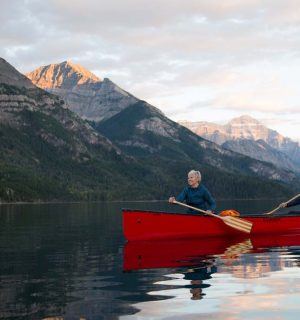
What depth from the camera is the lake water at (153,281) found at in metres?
12.5

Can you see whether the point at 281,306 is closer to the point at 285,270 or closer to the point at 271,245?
the point at 285,270

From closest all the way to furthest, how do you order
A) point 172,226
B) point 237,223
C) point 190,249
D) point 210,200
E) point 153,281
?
point 153,281, point 190,249, point 172,226, point 210,200, point 237,223

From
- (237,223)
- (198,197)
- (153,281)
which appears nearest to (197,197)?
(198,197)

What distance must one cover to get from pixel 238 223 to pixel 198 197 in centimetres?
299

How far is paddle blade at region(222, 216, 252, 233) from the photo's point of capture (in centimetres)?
3089

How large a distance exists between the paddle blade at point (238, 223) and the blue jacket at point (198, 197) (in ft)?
3.75

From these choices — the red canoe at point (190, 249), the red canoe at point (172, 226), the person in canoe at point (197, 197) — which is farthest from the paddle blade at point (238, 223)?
the person in canoe at point (197, 197)

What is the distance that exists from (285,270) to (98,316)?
8.53m

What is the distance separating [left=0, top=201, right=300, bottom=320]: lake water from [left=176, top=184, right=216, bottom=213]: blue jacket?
267 cm

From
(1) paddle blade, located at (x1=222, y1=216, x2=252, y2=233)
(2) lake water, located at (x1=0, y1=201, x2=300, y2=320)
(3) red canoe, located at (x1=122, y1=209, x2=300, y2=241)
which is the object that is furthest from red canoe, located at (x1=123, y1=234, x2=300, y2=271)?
(1) paddle blade, located at (x1=222, y1=216, x2=252, y2=233)

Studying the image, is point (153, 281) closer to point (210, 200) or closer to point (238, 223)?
point (210, 200)

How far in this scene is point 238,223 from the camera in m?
31.5

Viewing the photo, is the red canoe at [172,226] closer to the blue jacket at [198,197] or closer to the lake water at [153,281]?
the blue jacket at [198,197]

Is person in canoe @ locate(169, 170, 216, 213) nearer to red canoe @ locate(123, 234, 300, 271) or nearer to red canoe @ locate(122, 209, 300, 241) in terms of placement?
red canoe @ locate(122, 209, 300, 241)
